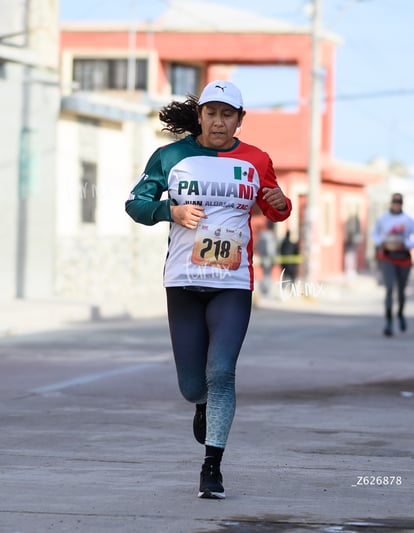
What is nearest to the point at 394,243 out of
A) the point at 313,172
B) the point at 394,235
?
the point at 394,235

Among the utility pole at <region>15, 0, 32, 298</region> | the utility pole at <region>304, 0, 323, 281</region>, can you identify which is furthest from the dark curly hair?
the utility pole at <region>304, 0, 323, 281</region>

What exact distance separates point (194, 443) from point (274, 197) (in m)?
2.20

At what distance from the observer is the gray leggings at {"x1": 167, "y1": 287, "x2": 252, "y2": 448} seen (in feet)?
22.9

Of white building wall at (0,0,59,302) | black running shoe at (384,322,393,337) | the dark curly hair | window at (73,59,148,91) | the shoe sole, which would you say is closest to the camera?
the shoe sole

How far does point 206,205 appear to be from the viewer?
23.4 ft

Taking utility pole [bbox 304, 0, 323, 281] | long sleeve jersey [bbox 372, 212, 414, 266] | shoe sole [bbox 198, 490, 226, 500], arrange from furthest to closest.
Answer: utility pole [bbox 304, 0, 323, 281], long sleeve jersey [bbox 372, 212, 414, 266], shoe sole [bbox 198, 490, 226, 500]

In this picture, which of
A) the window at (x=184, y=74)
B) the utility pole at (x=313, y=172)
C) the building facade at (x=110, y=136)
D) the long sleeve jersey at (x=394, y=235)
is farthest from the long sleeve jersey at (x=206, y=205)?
the window at (x=184, y=74)

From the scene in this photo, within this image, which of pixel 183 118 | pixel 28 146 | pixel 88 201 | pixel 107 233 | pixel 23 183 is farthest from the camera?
pixel 107 233

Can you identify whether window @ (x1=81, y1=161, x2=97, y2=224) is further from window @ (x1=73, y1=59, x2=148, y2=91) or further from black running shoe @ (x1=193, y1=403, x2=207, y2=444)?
black running shoe @ (x1=193, y1=403, x2=207, y2=444)

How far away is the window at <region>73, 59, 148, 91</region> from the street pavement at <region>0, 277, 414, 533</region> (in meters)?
31.2

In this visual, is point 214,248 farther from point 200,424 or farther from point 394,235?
point 394,235

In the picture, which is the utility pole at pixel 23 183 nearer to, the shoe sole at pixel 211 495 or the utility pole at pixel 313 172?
the utility pole at pixel 313 172

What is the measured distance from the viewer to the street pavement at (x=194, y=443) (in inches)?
252

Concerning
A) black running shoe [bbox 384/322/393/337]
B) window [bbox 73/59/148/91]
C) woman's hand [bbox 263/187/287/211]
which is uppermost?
window [bbox 73/59/148/91]
